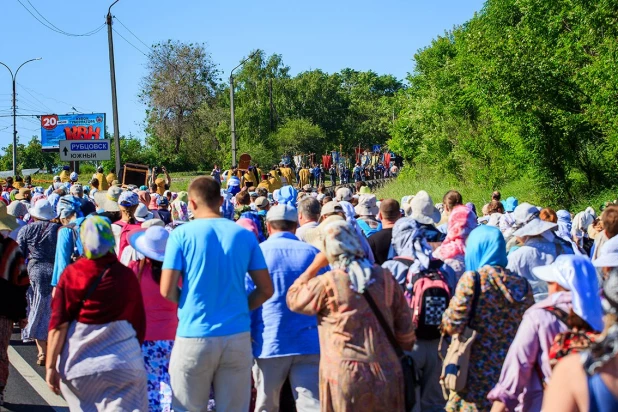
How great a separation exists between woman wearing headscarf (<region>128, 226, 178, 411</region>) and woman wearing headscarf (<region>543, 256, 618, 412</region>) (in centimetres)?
418

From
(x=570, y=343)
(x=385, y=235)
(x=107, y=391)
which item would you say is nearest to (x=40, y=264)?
(x=385, y=235)

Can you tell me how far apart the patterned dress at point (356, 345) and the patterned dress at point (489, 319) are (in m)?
0.70

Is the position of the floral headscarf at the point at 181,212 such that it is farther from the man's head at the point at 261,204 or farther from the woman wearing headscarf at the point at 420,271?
the woman wearing headscarf at the point at 420,271

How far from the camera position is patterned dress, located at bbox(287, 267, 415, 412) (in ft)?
16.4

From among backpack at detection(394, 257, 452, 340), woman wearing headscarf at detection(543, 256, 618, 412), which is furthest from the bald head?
woman wearing headscarf at detection(543, 256, 618, 412)

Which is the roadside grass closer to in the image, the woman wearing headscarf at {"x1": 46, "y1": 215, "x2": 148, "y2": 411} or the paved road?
the paved road

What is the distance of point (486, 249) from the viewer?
236 inches

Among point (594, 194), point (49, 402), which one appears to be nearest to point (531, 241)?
point (49, 402)

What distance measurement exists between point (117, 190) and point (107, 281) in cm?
567

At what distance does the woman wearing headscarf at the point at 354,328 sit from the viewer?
4992 mm

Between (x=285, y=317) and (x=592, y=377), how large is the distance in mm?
3360

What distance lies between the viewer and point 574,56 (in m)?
24.7

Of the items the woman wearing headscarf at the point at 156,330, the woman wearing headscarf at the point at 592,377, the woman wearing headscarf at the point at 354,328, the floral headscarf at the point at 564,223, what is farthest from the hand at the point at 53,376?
the floral headscarf at the point at 564,223

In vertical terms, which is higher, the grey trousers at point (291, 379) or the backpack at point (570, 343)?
the backpack at point (570, 343)
